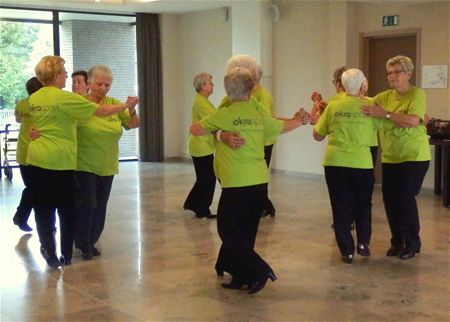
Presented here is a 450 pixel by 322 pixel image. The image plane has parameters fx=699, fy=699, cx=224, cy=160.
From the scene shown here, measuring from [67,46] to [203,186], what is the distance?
246 inches

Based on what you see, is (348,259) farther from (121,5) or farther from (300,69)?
(121,5)

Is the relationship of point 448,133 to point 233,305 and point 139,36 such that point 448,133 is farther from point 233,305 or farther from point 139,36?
point 139,36

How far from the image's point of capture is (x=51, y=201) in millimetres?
4789

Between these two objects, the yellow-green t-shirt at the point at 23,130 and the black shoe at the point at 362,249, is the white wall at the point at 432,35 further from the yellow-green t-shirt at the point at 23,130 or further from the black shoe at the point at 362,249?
the yellow-green t-shirt at the point at 23,130

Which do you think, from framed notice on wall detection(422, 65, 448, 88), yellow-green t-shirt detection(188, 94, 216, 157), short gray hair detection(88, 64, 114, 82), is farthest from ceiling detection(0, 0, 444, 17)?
short gray hair detection(88, 64, 114, 82)

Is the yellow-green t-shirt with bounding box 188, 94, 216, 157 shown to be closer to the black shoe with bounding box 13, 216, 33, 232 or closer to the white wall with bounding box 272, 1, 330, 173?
the black shoe with bounding box 13, 216, 33, 232

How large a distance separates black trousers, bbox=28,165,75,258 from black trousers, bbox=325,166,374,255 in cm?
183

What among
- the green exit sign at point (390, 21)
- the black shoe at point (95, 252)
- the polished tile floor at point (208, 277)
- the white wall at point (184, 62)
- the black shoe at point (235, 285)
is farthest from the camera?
the white wall at point (184, 62)

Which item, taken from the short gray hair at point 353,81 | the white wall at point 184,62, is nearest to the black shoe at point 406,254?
the short gray hair at point 353,81

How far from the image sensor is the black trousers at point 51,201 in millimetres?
4734

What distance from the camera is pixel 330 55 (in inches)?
384

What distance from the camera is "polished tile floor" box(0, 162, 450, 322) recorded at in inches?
159

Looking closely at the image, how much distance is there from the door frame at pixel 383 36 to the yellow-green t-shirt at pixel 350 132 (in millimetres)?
4139

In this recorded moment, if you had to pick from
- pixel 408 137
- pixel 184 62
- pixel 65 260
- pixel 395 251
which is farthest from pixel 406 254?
pixel 184 62
